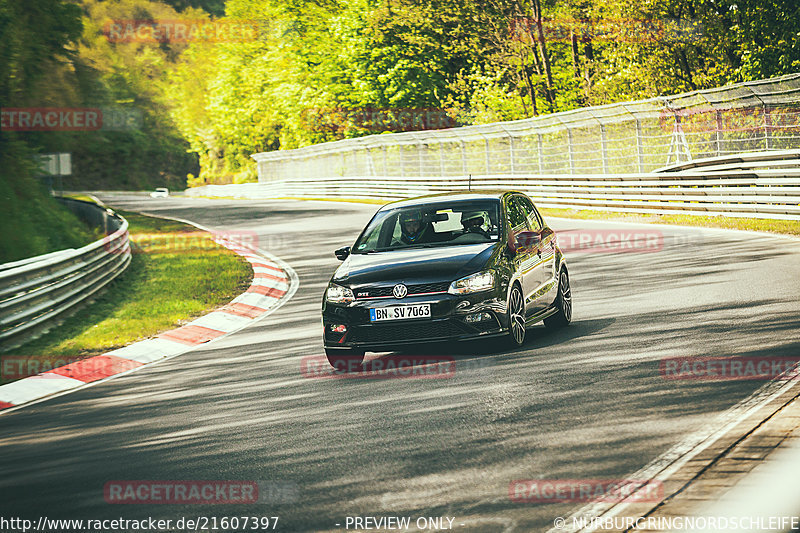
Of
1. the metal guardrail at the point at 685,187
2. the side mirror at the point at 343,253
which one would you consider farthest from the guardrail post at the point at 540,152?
the side mirror at the point at 343,253

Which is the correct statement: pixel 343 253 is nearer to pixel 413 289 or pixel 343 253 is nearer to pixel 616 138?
pixel 413 289

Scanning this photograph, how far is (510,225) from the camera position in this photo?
9.88 m

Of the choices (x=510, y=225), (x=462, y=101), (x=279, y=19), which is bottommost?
(x=510, y=225)

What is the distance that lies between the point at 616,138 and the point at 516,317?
784 inches

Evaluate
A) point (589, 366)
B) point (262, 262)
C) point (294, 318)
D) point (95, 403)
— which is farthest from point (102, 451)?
point (262, 262)

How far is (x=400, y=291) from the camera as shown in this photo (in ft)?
28.1

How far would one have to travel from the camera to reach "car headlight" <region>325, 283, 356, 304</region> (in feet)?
28.7

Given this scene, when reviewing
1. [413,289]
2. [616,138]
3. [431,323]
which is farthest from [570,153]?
[431,323]

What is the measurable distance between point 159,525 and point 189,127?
110 metres

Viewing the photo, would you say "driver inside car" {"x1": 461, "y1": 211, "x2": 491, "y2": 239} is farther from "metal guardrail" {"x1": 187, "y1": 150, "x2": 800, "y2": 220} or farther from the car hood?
"metal guardrail" {"x1": 187, "y1": 150, "x2": 800, "y2": 220}

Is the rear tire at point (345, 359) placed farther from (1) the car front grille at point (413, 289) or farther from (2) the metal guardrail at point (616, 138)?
(2) the metal guardrail at point (616, 138)

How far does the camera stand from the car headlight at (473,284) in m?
8.53

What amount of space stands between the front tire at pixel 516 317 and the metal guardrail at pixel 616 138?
46.0 ft

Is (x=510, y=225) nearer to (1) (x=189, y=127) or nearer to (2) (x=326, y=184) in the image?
(2) (x=326, y=184)
